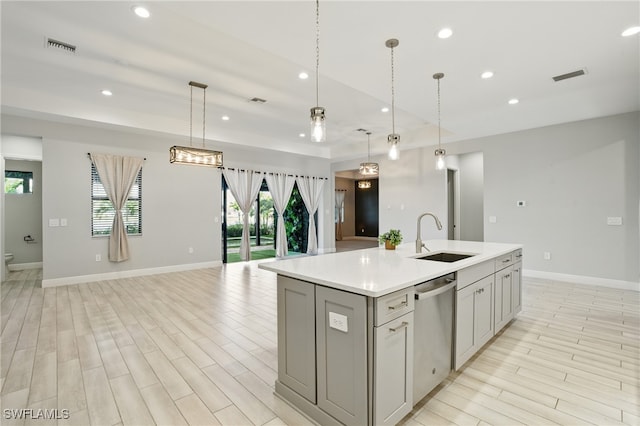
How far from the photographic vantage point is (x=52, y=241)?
5180 millimetres

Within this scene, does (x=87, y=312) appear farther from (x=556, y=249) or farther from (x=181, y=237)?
(x=556, y=249)

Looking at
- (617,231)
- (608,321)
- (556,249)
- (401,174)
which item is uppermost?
A: (401,174)

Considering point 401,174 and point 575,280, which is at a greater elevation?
point 401,174

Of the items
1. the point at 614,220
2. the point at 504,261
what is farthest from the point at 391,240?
the point at 614,220

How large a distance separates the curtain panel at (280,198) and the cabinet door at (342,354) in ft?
21.5

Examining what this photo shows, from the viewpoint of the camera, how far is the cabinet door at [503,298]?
298 centimetres

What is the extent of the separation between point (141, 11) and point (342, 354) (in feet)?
10.3

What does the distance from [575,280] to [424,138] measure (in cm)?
388

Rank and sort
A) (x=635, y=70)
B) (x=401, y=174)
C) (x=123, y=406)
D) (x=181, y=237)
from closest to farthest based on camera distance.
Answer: (x=123, y=406)
(x=635, y=70)
(x=181, y=237)
(x=401, y=174)

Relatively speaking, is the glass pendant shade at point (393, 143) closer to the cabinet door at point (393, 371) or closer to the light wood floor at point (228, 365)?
the cabinet door at point (393, 371)

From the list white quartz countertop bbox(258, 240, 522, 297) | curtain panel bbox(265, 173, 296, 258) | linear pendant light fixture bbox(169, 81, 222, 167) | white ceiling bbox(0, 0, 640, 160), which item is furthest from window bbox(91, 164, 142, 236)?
white quartz countertop bbox(258, 240, 522, 297)

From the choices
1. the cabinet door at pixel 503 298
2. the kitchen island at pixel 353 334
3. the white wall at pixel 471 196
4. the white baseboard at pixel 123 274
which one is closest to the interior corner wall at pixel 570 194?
the white wall at pixel 471 196

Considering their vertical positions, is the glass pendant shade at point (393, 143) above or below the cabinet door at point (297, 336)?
above

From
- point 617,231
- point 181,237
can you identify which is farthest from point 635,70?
point 181,237
